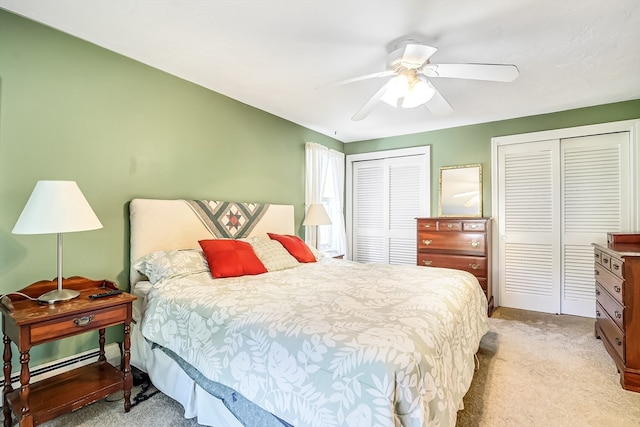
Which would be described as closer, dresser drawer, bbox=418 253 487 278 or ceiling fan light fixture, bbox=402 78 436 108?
ceiling fan light fixture, bbox=402 78 436 108

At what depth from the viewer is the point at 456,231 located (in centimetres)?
392

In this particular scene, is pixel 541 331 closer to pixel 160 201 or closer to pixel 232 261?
pixel 232 261

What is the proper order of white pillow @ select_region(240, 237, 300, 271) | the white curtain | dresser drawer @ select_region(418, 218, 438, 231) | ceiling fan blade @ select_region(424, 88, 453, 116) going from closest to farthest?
ceiling fan blade @ select_region(424, 88, 453, 116) → white pillow @ select_region(240, 237, 300, 271) → dresser drawer @ select_region(418, 218, 438, 231) → the white curtain

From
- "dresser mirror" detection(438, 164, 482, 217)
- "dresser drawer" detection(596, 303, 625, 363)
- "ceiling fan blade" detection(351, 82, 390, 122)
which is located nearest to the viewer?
"dresser drawer" detection(596, 303, 625, 363)

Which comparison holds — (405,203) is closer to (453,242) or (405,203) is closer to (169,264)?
(453,242)

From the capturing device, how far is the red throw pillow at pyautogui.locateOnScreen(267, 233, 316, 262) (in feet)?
10.1

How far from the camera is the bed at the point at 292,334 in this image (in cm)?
112

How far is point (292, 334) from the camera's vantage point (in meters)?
1.32

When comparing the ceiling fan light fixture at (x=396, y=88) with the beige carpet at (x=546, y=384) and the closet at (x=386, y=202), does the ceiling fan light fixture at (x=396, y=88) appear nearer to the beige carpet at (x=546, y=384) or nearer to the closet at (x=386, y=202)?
the beige carpet at (x=546, y=384)

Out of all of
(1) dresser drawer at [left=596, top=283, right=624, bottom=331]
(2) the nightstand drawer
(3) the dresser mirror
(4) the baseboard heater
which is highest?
(3) the dresser mirror

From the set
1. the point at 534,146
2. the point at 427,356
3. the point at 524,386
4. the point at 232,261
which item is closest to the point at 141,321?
the point at 232,261

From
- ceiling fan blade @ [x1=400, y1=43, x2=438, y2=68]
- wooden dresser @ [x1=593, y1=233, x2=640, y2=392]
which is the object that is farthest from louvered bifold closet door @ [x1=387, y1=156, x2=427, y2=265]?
ceiling fan blade @ [x1=400, y1=43, x2=438, y2=68]

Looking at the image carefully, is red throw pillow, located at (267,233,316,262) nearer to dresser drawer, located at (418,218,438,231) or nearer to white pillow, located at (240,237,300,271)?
white pillow, located at (240,237,300,271)

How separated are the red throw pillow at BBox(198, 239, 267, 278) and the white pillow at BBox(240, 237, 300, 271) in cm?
9
